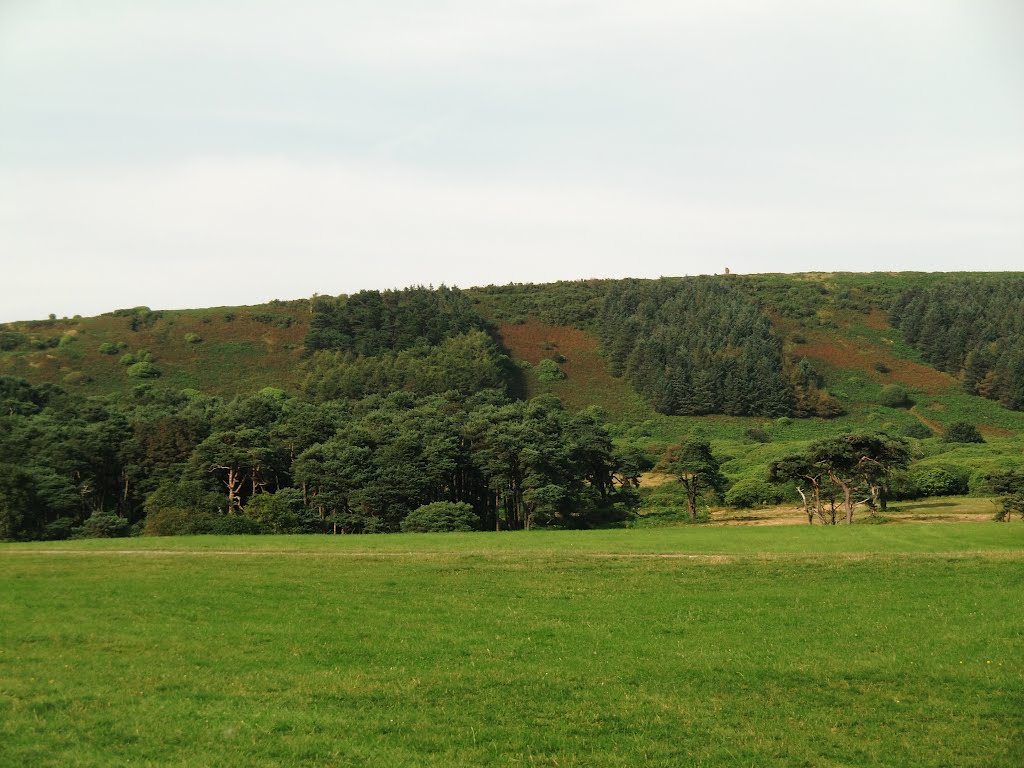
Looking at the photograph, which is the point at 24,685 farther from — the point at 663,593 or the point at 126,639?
the point at 663,593

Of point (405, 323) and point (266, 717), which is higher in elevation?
point (405, 323)

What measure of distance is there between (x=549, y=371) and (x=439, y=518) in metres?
76.8

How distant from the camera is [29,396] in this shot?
9188cm

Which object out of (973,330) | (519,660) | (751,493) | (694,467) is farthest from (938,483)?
(973,330)

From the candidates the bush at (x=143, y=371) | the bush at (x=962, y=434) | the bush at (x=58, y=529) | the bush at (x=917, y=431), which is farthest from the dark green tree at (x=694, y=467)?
the bush at (x=143, y=371)

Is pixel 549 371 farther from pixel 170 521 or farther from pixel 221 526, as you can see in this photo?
pixel 221 526

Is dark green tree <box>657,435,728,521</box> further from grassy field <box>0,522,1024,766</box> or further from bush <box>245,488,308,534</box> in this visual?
grassy field <box>0,522,1024,766</box>

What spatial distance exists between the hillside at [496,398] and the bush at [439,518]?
108 inches

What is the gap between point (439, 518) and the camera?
58.8m

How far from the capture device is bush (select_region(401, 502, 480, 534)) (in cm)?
5844

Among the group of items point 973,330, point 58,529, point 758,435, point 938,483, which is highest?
point 973,330

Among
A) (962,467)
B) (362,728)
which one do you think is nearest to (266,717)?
(362,728)

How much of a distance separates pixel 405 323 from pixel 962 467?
8416cm

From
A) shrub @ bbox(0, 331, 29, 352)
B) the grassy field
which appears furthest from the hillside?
the grassy field
